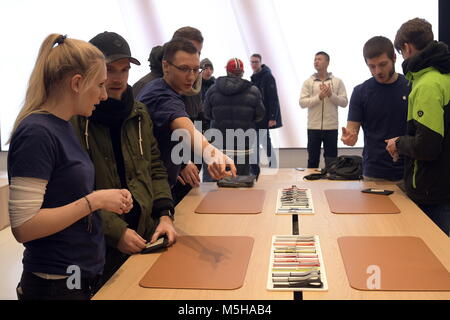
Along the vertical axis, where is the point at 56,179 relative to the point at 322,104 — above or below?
above

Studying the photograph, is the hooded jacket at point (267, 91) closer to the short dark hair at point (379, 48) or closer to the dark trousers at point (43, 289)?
the short dark hair at point (379, 48)

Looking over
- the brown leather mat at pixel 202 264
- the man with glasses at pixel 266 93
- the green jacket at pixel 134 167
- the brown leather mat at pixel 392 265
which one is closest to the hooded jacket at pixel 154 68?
the green jacket at pixel 134 167

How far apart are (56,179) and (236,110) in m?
3.43

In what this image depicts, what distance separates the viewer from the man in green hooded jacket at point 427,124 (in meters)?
2.07

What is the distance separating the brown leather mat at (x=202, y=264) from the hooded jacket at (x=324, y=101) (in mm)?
3655

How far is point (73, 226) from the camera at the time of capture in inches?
53.9

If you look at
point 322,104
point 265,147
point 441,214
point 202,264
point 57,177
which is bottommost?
point 265,147

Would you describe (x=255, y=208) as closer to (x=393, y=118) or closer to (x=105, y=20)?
(x=393, y=118)

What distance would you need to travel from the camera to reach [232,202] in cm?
239

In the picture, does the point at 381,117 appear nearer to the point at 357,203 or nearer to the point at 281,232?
the point at 357,203

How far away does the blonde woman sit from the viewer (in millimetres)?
1219

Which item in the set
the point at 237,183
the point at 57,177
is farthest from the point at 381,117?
the point at 57,177

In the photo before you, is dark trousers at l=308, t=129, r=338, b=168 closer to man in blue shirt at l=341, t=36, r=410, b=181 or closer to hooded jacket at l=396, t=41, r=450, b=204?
man in blue shirt at l=341, t=36, r=410, b=181

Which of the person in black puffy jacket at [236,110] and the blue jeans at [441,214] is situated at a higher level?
the person in black puffy jacket at [236,110]
